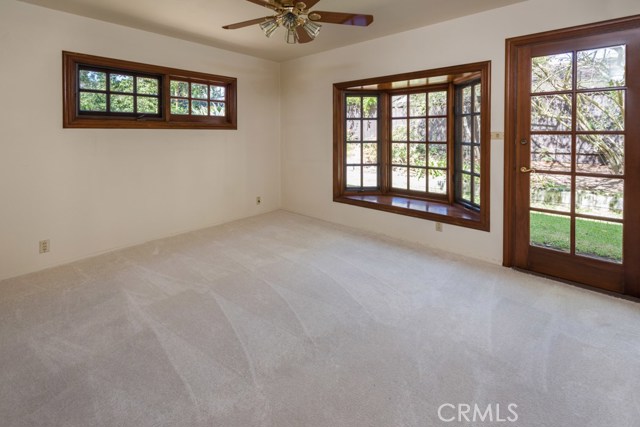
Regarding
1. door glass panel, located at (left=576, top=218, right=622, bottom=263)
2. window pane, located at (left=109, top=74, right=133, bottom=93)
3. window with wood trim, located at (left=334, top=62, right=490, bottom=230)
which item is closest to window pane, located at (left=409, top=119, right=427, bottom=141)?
window with wood trim, located at (left=334, top=62, right=490, bottom=230)

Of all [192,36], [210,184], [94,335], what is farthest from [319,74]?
[94,335]

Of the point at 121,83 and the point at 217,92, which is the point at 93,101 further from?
the point at 217,92

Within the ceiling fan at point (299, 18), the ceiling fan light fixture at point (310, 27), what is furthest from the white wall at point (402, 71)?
the ceiling fan light fixture at point (310, 27)

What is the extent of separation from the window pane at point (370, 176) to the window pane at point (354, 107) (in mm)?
800

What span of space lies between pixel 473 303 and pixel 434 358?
88 centimetres

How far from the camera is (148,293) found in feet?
9.70

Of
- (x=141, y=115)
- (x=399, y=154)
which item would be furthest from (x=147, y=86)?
(x=399, y=154)

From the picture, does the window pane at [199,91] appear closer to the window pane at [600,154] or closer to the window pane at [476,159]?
the window pane at [476,159]

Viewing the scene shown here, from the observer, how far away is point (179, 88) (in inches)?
182

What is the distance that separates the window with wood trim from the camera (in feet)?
13.9

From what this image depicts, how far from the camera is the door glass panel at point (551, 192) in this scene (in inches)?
122

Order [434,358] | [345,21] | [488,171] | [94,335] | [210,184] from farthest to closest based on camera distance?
[210,184] → [488,171] → [345,21] → [94,335] → [434,358]

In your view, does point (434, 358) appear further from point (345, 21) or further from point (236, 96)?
point (236, 96)

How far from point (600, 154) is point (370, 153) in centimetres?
300
